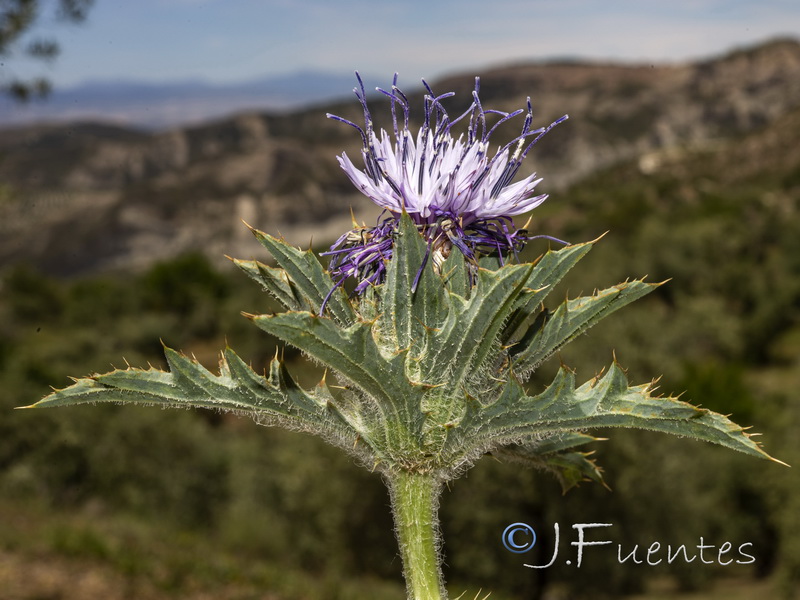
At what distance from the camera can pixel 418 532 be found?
2.34 metres

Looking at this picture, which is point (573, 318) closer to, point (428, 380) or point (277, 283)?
point (428, 380)

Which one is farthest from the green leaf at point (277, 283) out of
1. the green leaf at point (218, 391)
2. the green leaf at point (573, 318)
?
the green leaf at point (573, 318)

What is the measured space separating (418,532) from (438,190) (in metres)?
1.20

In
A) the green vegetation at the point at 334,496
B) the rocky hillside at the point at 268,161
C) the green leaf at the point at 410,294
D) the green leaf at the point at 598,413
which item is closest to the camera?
the green leaf at the point at 598,413

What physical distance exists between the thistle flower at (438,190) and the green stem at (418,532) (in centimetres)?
73

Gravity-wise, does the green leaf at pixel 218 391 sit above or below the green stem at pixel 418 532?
above

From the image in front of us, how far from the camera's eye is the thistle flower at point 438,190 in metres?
2.60

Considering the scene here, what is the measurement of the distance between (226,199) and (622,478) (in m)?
135

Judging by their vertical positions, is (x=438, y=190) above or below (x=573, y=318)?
above

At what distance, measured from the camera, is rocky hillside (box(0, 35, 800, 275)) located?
131 metres

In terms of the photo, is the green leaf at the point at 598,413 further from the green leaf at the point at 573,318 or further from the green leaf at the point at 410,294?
the green leaf at the point at 410,294

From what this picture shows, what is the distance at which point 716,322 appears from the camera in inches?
2347

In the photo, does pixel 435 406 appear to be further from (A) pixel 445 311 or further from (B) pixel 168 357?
(B) pixel 168 357
